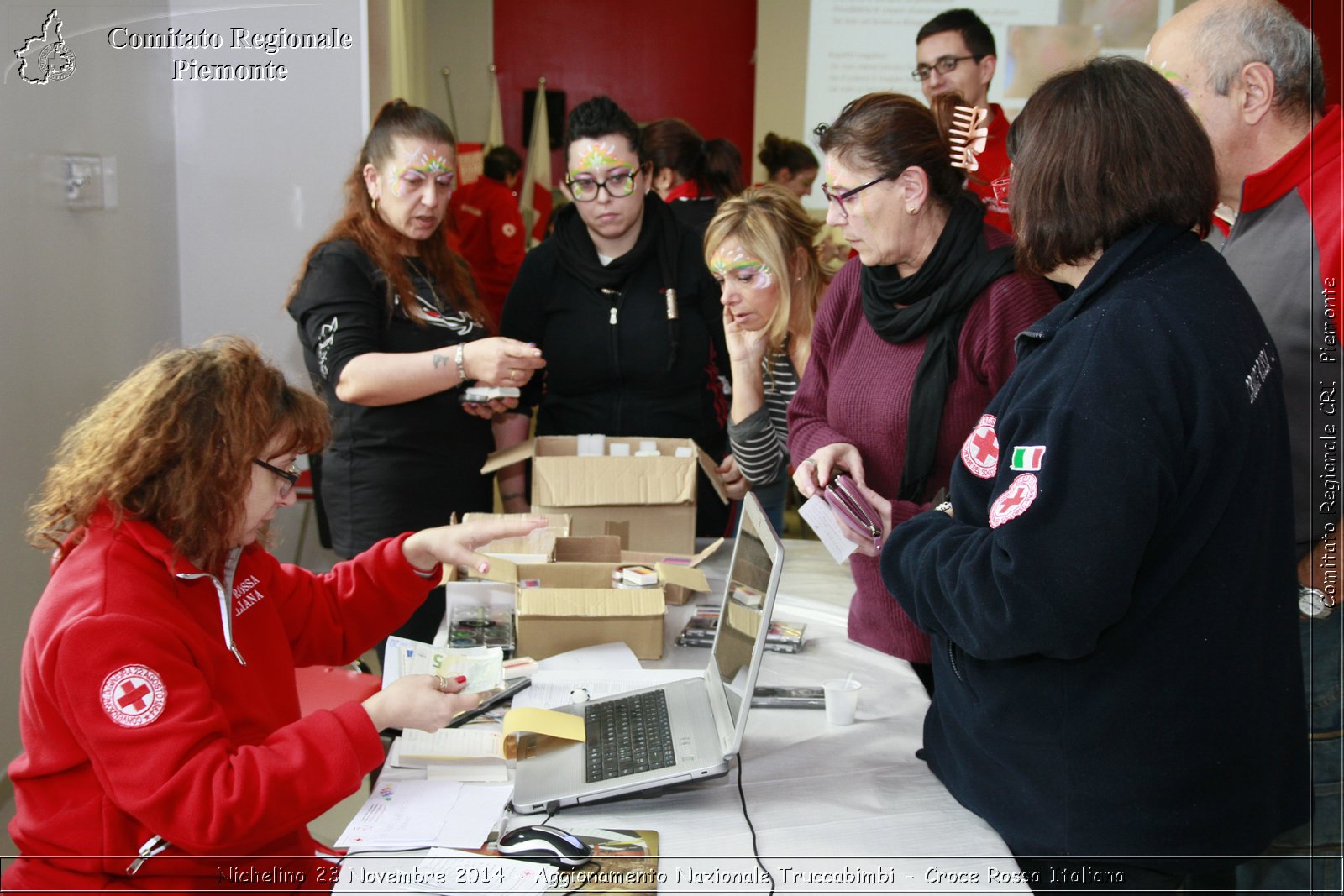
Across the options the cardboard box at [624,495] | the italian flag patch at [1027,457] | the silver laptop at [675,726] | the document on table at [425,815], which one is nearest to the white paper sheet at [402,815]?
the document on table at [425,815]

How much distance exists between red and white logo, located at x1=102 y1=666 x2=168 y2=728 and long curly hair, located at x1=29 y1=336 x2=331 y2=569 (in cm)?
16

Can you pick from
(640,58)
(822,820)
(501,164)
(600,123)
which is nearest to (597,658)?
(822,820)

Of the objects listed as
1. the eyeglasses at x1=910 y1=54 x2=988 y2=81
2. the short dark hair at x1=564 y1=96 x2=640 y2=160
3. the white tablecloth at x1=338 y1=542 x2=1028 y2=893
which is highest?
the eyeglasses at x1=910 y1=54 x2=988 y2=81

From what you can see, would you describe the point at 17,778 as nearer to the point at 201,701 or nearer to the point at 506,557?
the point at 201,701

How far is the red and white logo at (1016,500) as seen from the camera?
1146 mm

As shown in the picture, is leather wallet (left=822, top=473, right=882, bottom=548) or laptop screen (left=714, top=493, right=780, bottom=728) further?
leather wallet (left=822, top=473, right=882, bottom=548)

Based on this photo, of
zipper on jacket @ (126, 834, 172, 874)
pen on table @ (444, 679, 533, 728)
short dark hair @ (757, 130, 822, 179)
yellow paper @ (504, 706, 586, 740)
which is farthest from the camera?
short dark hair @ (757, 130, 822, 179)

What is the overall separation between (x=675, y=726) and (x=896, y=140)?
112 centimetres

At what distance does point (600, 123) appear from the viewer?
263 centimetres

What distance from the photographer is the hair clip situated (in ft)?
6.43

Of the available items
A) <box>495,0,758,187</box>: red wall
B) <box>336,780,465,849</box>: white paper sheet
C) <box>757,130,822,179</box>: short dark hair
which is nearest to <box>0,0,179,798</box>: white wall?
<box>336,780,465,849</box>: white paper sheet

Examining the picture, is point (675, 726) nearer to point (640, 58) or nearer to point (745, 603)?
point (745, 603)

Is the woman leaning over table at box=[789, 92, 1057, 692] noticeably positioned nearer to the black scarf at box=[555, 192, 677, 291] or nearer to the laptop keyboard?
the laptop keyboard

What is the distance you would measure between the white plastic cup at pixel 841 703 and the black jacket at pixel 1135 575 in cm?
33
